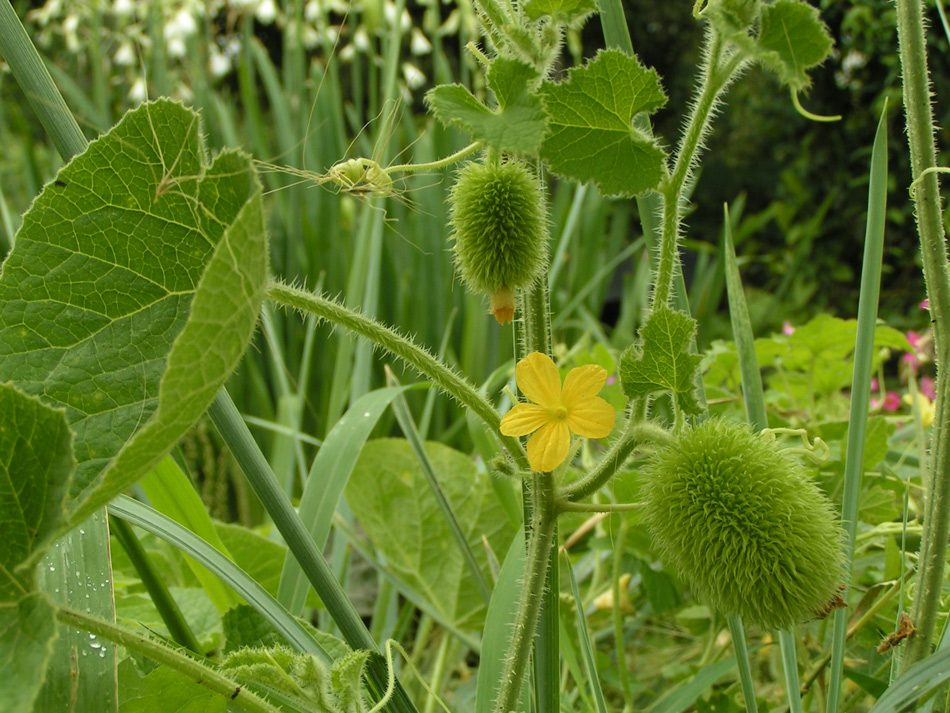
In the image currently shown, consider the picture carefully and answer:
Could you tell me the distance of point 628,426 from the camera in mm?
355

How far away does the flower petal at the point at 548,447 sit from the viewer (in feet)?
1.12

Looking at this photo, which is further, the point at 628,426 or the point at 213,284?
the point at 628,426

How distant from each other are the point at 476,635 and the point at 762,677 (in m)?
0.32

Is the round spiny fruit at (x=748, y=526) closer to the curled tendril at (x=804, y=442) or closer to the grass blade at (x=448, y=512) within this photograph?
the curled tendril at (x=804, y=442)

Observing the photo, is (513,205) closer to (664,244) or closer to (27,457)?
(664,244)

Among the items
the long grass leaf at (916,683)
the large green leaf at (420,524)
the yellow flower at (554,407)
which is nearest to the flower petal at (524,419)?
the yellow flower at (554,407)

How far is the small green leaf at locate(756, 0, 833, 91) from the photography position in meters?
0.28

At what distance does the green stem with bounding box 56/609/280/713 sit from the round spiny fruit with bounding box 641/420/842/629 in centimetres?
19

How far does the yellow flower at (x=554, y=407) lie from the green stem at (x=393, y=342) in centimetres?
2

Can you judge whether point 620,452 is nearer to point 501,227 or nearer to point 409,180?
point 501,227

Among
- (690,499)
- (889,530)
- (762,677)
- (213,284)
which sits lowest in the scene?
(762,677)

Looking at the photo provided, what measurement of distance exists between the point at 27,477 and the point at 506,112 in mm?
213

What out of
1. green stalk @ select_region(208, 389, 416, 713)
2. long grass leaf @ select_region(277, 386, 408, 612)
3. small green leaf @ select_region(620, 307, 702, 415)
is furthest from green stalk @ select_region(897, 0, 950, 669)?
long grass leaf @ select_region(277, 386, 408, 612)

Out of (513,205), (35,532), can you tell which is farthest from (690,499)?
(35,532)
